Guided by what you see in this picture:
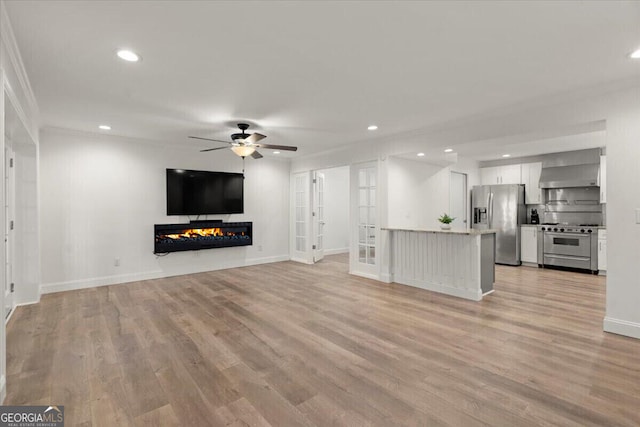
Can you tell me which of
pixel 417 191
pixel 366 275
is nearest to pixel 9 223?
pixel 366 275

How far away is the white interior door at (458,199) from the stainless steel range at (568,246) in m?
1.61

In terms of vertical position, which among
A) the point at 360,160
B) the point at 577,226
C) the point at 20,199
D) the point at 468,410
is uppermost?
the point at 360,160

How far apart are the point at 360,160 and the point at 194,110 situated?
3066 millimetres

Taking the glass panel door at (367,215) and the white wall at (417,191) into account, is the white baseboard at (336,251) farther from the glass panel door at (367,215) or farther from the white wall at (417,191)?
the white wall at (417,191)

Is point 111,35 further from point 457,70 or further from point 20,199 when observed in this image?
point 20,199

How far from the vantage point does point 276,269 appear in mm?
6711

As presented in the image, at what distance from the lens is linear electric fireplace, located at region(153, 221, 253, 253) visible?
19.3 feet

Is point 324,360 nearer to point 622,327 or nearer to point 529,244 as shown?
point 622,327

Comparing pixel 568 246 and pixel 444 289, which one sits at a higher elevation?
pixel 568 246

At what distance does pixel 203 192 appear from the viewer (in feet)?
20.8

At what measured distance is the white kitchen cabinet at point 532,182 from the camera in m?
7.11

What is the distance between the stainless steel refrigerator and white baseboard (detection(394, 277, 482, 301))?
3130 mm

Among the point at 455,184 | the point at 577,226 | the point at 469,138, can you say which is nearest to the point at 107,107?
the point at 469,138
